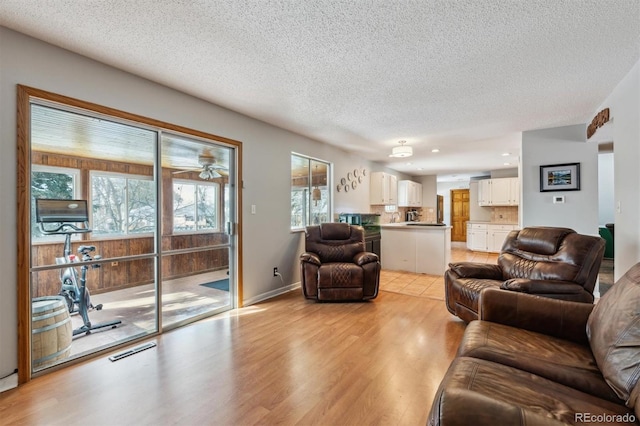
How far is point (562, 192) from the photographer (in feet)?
13.8

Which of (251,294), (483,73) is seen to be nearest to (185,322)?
(251,294)

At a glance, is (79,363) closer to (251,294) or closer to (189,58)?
(251,294)

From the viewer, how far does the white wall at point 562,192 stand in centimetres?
408

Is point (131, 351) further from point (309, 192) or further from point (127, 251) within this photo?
point (309, 192)

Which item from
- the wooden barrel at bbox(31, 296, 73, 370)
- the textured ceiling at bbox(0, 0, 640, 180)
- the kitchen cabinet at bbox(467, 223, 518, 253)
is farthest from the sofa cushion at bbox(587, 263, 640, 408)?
the kitchen cabinet at bbox(467, 223, 518, 253)

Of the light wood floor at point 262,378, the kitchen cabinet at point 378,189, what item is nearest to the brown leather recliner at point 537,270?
the light wood floor at point 262,378

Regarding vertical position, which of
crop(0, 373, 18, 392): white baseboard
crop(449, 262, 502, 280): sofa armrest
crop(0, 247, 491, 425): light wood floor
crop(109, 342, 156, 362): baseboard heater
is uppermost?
crop(449, 262, 502, 280): sofa armrest

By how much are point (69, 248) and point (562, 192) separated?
5817 mm

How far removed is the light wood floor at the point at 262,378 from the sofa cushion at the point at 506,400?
0.65m

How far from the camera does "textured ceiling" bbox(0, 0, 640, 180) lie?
70.7 inches

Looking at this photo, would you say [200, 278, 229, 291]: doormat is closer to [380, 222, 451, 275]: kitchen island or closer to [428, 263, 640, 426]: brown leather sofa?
[428, 263, 640, 426]: brown leather sofa

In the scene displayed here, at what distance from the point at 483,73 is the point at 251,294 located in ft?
11.5

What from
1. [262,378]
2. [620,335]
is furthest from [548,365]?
[262,378]

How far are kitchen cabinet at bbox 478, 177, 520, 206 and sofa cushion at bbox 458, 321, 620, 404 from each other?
7191 millimetres
